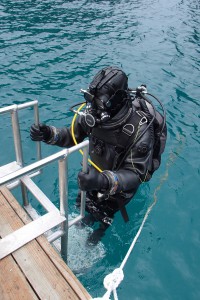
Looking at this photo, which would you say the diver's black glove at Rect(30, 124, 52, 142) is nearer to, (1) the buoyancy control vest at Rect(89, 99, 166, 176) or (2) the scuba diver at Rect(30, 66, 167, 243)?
(2) the scuba diver at Rect(30, 66, 167, 243)

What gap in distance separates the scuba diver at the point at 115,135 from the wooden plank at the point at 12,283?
1.07 m

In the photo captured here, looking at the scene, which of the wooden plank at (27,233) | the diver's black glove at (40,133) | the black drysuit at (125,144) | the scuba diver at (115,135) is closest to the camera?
the wooden plank at (27,233)

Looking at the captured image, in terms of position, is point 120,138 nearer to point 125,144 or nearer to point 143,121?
point 125,144

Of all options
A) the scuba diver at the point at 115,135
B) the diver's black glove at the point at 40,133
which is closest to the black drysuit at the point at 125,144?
the scuba diver at the point at 115,135

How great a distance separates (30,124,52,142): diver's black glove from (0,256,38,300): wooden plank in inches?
70.4

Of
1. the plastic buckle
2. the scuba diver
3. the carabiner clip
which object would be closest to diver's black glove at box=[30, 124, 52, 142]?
the scuba diver

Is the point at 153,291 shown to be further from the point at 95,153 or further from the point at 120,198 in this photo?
the point at 95,153

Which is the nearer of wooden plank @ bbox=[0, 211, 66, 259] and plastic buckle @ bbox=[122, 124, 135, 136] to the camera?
wooden plank @ bbox=[0, 211, 66, 259]

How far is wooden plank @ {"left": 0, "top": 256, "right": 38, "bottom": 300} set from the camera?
2449mm

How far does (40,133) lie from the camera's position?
3965 millimetres

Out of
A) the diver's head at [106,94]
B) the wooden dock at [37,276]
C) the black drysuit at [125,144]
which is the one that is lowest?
the wooden dock at [37,276]

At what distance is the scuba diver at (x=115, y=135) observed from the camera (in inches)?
134

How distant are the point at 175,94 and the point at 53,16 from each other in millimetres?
8529

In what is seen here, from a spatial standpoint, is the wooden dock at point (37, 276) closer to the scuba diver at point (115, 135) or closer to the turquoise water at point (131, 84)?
the scuba diver at point (115, 135)
